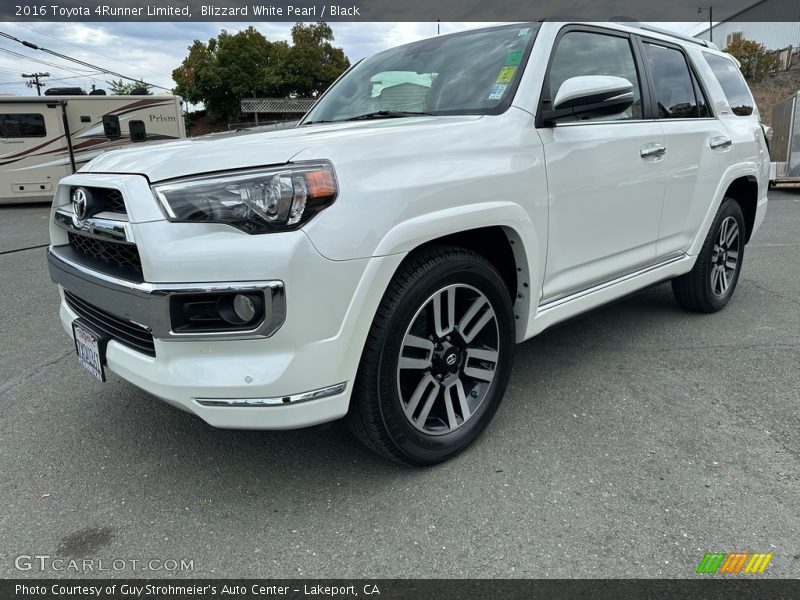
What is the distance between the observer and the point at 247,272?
1.83 meters

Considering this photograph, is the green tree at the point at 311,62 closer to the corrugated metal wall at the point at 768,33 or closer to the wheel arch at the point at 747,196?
the corrugated metal wall at the point at 768,33

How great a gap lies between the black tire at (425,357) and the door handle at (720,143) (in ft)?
7.44

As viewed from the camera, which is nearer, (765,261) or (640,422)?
(640,422)

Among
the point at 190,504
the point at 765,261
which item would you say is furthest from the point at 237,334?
the point at 765,261

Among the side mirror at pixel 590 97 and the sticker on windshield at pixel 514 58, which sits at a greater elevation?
the sticker on windshield at pixel 514 58

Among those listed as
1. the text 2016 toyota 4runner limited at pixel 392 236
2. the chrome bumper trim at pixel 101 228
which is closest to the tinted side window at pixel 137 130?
the text 2016 toyota 4runner limited at pixel 392 236

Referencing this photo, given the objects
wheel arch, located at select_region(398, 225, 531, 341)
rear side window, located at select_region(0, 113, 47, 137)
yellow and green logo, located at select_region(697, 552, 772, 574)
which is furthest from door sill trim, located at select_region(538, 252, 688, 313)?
rear side window, located at select_region(0, 113, 47, 137)

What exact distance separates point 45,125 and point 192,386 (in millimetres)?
A: 15627

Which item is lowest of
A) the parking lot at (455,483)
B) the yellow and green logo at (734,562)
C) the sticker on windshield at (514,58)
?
the yellow and green logo at (734,562)

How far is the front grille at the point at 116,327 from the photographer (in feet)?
6.81

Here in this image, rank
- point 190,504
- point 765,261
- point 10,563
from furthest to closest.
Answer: point 765,261, point 190,504, point 10,563

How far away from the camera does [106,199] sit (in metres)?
2.21

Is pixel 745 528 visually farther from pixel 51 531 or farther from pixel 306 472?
pixel 51 531

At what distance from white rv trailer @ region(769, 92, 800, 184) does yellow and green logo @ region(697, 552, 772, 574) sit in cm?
1349
